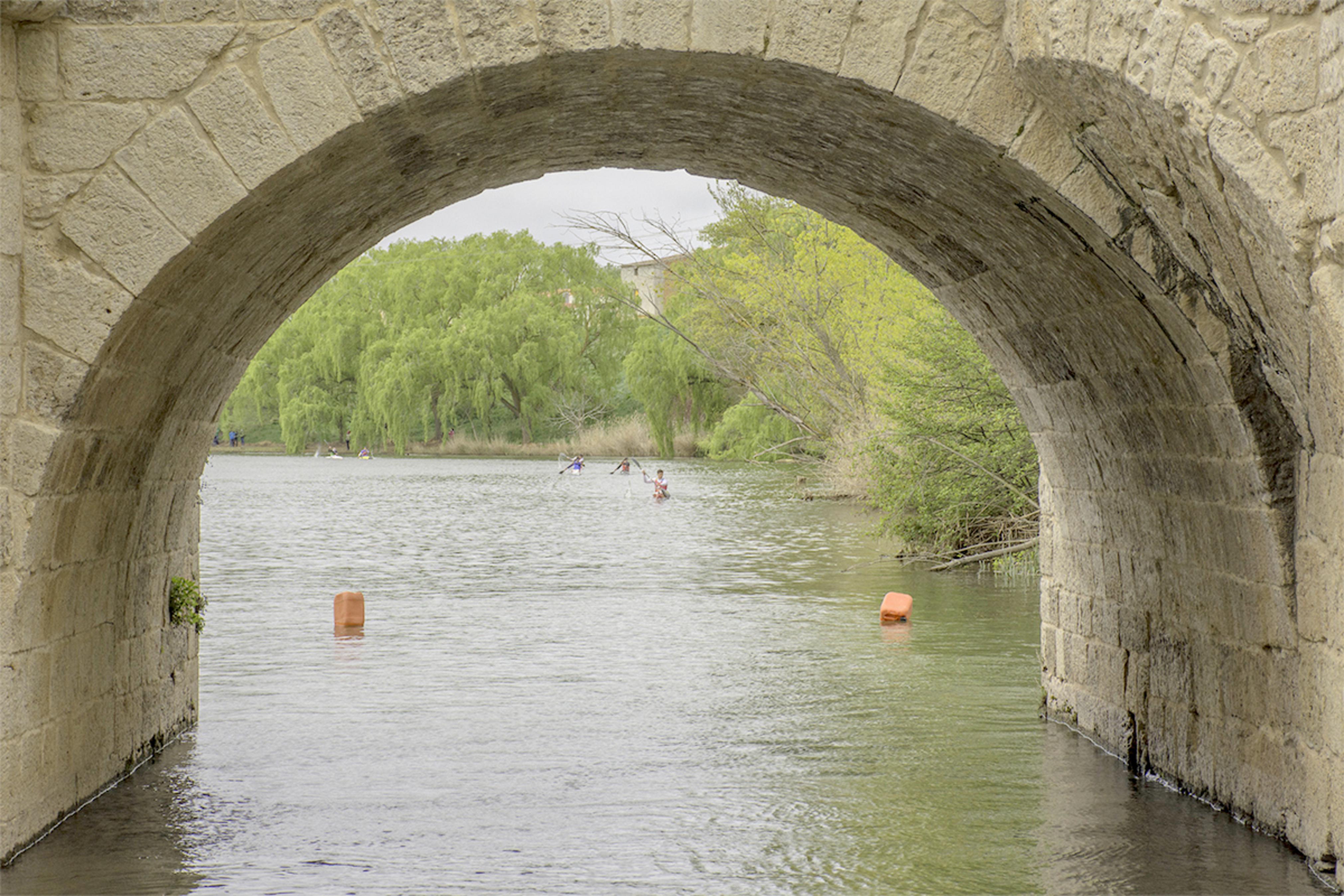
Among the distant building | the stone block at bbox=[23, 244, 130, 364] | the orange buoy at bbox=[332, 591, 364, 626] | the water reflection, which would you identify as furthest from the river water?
the distant building

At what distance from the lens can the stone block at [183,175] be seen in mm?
4672

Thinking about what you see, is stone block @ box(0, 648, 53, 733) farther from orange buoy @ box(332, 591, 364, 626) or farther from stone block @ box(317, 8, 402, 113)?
orange buoy @ box(332, 591, 364, 626)

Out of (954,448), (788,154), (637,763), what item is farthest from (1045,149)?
(954,448)

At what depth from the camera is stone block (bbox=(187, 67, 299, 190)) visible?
4668 millimetres

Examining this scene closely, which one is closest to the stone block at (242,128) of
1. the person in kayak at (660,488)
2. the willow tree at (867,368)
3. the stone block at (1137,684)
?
the stone block at (1137,684)

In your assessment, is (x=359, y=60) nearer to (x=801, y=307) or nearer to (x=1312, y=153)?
(x=1312, y=153)

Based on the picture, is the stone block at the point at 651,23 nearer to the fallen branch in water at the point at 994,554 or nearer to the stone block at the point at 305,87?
the stone block at the point at 305,87

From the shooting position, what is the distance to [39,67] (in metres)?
4.66

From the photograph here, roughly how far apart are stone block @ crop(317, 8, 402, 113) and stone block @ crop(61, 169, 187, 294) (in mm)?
739

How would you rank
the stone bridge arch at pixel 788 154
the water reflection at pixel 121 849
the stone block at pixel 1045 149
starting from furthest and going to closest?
the water reflection at pixel 121 849 → the stone block at pixel 1045 149 → the stone bridge arch at pixel 788 154

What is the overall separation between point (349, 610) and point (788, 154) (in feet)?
22.9

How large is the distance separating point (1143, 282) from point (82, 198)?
3.54m

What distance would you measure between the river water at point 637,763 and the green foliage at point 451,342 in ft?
110

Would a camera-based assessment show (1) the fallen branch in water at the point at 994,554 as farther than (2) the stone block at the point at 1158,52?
Yes
